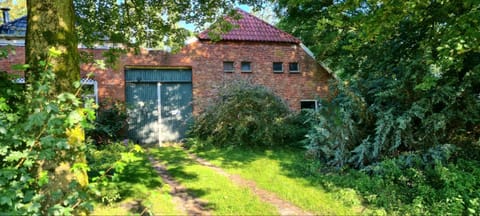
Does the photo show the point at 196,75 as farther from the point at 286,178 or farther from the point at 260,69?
the point at 286,178

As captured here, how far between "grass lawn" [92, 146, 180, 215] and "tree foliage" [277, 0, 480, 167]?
13.9 ft

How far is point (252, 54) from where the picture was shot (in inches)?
536

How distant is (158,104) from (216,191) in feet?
23.9

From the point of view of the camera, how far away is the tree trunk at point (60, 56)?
3.32m

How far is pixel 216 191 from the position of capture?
6.16 m

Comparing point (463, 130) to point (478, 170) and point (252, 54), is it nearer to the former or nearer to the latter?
point (478, 170)

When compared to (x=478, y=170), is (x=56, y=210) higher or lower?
higher

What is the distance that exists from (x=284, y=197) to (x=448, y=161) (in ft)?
11.7

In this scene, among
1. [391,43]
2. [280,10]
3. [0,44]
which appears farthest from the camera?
[280,10]

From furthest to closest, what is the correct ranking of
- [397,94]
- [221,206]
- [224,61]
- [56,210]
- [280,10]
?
[280,10], [224,61], [397,94], [221,206], [56,210]

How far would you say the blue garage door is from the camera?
40.9ft

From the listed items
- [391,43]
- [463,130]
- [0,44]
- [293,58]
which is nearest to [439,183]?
[463,130]

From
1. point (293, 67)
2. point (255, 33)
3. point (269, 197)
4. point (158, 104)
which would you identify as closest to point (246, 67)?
point (255, 33)

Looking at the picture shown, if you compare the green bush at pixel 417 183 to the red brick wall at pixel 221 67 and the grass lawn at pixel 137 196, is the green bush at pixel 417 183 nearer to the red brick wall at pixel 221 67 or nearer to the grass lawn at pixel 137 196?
the grass lawn at pixel 137 196
